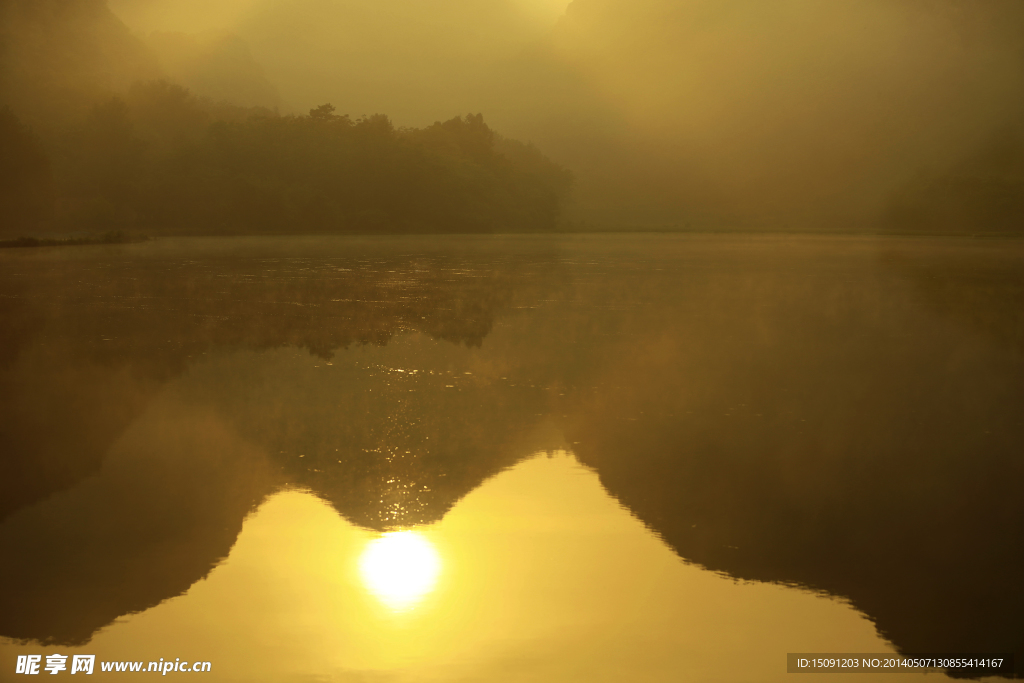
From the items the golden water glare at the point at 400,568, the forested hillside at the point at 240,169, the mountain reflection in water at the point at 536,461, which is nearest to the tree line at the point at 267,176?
the forested hillside at the point at 240,169

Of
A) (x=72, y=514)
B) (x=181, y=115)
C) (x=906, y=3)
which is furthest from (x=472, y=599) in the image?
(x=906, y=3)

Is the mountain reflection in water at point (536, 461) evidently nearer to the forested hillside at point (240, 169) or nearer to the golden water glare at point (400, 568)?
the golden water glare at point (400, 568)

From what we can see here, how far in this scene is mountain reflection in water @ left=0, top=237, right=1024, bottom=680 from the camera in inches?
212

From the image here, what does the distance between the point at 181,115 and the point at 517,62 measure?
75371 millimetres

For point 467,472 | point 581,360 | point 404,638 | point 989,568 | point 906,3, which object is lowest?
point 404,638

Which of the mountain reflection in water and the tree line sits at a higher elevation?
the tree line

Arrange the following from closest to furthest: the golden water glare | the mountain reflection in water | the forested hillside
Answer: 1. the mountain reflection in water
2. the golden water glare
3. the forested hillside

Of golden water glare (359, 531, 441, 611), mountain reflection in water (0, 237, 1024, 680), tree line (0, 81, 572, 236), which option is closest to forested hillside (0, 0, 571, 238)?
tree line (0, 81, 572, 236)

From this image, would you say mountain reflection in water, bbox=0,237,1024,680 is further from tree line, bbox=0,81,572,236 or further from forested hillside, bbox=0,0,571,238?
tree line, bbox=0,81,572,236

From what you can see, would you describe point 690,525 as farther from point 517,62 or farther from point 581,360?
point 517,62

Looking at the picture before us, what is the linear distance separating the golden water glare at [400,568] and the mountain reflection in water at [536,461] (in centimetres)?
Answer: 5

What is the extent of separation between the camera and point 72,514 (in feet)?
22.5

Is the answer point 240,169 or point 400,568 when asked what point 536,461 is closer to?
point 400,568

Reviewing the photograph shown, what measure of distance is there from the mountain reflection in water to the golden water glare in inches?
2.1
